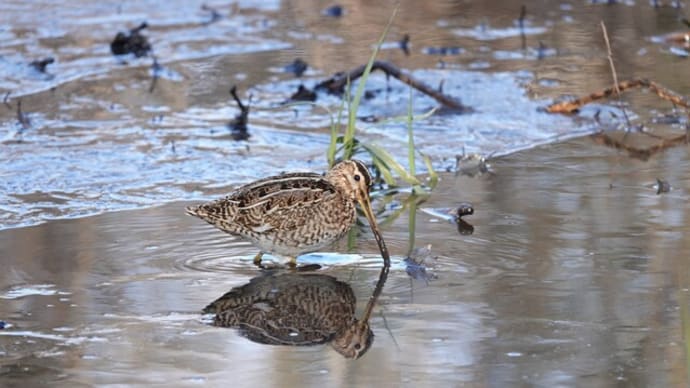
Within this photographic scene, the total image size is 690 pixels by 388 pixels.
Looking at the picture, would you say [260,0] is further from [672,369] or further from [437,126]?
[672,369]

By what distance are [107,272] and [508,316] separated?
1.86m

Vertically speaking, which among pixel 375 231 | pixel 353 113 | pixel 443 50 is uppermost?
pixel 353 113

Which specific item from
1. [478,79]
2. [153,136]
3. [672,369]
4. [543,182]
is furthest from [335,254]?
[478,79]

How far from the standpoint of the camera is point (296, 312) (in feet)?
18.0

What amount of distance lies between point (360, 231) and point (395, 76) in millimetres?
2695

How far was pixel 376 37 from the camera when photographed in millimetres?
12469

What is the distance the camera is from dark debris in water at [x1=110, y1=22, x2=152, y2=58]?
38.1ft

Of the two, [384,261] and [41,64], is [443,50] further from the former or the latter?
[384,261]

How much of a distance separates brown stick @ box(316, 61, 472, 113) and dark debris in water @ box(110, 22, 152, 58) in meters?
2.34

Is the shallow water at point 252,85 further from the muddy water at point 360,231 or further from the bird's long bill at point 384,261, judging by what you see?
the bird's long bill at point 384,261

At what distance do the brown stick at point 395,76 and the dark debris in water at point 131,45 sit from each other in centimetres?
234

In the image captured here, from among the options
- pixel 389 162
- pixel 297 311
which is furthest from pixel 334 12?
pixel 297 311

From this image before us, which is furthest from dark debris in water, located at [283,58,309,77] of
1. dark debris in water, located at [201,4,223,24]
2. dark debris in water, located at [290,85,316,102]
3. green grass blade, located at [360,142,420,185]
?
green grass blade, located at [360,142,420,185]

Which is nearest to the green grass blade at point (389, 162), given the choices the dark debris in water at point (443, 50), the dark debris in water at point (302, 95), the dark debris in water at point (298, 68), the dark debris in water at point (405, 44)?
the dark debris in water at point (302, 95)
